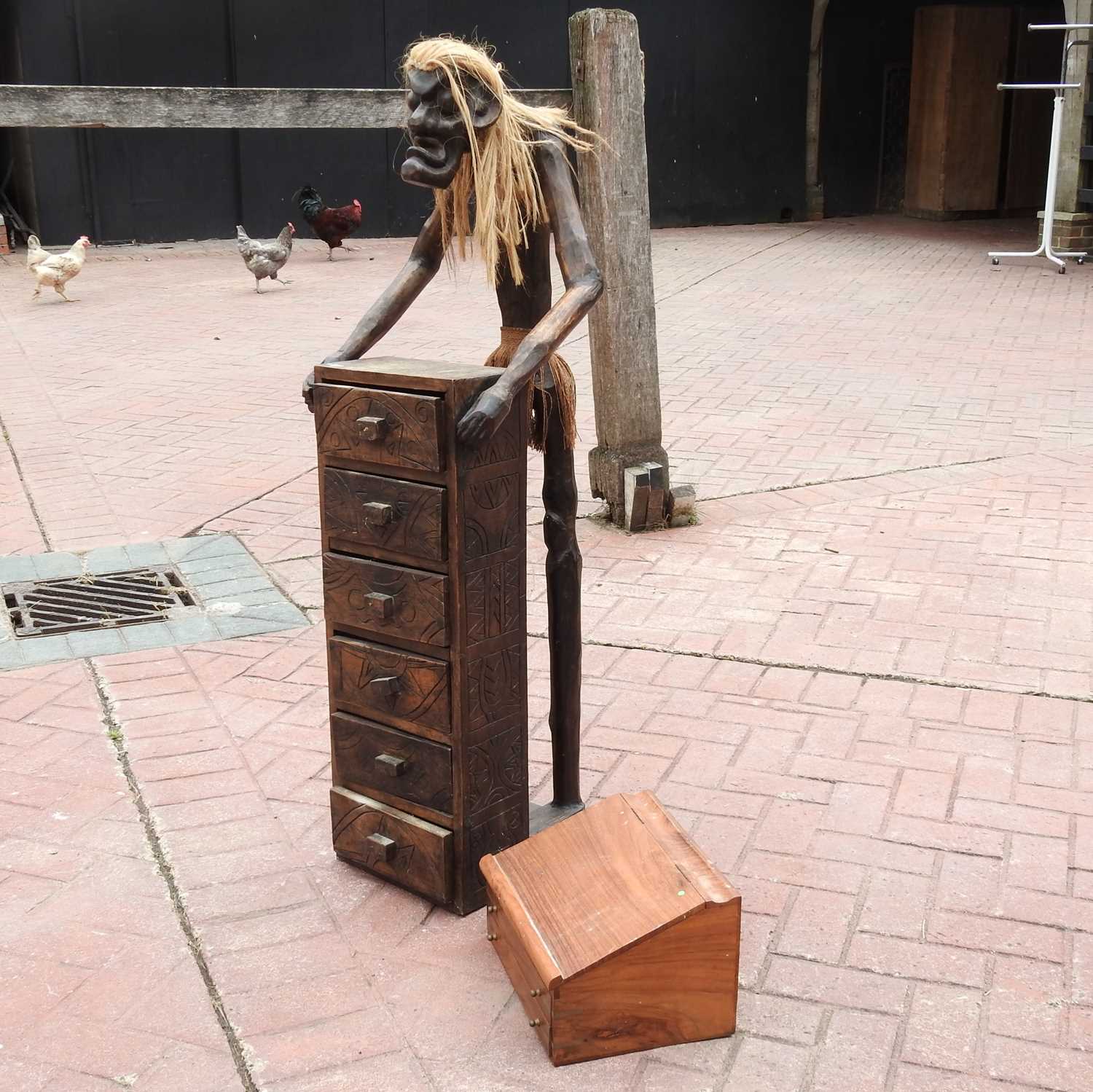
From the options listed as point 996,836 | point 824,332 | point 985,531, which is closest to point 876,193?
point 824,332

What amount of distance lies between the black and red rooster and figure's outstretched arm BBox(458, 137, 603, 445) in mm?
11689

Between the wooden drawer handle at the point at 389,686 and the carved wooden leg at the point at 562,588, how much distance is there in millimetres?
397

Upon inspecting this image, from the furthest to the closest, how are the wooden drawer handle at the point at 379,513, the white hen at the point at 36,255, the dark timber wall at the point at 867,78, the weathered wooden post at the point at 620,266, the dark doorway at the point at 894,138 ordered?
1. the dark doorway at the point at 894,138
2. the dark timber wall at the point at 867,78
3. the white hen at the point at 36,255
4. the weathered wooden post at the point at 620,266
5. the wooden drawer handle at the point at 379,513

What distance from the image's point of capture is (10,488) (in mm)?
6156

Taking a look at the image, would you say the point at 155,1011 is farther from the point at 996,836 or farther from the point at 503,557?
the point at 996,836

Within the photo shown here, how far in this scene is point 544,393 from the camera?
297 cm

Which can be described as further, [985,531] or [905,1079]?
[985,531]

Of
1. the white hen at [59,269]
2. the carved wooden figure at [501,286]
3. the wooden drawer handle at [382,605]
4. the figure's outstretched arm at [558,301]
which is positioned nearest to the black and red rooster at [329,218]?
the white hen at [59,269]

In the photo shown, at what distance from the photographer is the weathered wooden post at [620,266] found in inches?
194

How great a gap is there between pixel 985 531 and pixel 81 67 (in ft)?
39.1

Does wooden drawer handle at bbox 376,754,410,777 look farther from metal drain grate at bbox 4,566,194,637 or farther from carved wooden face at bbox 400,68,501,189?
metal drain grate at bbox 4,566,194,637

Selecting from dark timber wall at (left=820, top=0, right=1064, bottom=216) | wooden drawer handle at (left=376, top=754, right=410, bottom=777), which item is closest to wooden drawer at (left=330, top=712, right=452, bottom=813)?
wooden drawer handle at (left=376, top=754, right=410, bottom=777)

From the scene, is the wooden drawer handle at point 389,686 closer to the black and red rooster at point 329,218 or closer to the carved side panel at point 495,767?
Result: the carved side panel at point 495,767

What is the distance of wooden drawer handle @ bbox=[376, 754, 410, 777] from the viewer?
289cm
